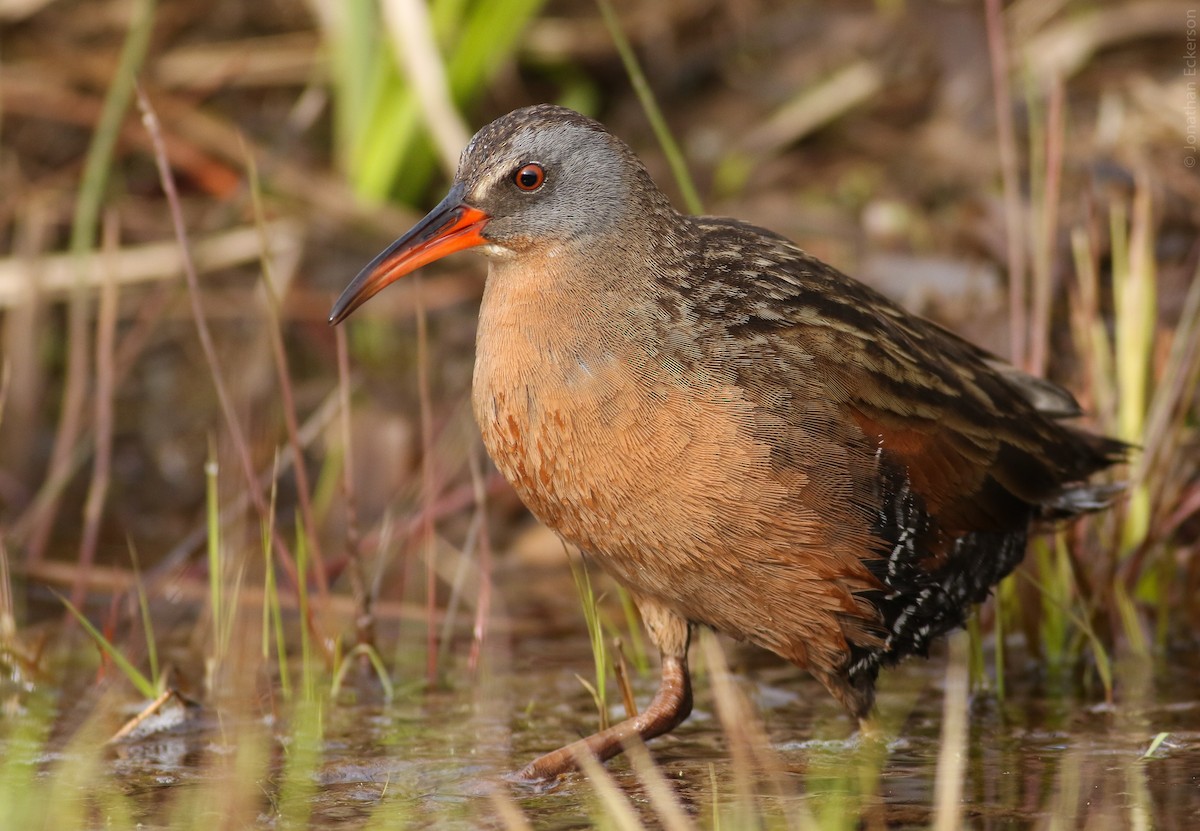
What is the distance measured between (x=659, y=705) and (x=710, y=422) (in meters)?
0.74

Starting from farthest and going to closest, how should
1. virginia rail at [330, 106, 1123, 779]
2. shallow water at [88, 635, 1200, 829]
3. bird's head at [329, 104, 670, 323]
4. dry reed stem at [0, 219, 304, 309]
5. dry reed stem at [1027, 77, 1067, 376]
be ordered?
dry reed stem at [0, 219, 304, 309] < dry reed stem at [1027, 77, 1067, 376] < bird's head at [329, 104, 670, 323] < virginia rail at [330, 106, 1123, 779] < shallow water at [88, 635, 1200, 829]

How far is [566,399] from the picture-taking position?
3.33 metres

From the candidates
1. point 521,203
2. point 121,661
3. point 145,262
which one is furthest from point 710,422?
point 145,262

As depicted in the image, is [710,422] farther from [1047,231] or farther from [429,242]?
[1047,231]

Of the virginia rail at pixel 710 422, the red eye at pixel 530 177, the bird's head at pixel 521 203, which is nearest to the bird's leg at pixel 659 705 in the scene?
the virginia rail at pixel 710 422

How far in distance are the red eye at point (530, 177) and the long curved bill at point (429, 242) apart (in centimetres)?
11

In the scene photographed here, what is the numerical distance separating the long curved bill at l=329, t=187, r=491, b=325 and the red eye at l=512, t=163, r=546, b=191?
0.11 metres

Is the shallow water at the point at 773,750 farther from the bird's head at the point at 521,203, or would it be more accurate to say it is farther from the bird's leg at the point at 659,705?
the bird's head at the point at 521,203

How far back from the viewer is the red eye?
3.54 m

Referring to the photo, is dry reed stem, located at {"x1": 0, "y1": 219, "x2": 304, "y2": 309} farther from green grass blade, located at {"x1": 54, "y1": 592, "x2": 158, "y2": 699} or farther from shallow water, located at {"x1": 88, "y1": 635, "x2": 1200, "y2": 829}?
shallow water, located at {"x1": 88, "y1": 635, "x2": 1200, "y2": 829}

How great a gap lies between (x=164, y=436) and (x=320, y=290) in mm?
806

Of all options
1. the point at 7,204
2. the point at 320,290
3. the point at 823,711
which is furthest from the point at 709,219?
the point at 7,204

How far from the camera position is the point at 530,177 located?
3.55m

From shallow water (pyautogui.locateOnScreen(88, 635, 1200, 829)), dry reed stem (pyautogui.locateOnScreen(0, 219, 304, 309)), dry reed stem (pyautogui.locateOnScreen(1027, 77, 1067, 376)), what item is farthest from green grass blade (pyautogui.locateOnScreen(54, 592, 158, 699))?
dry reed stem (pyautogui.locateOnScreen(1027, 77, 1067, 376))
